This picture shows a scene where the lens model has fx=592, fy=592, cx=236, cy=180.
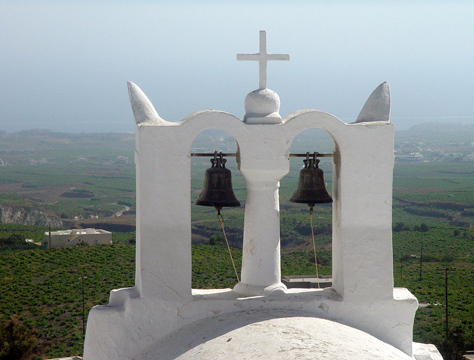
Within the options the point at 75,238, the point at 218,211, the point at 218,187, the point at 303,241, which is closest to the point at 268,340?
the point at 218,211

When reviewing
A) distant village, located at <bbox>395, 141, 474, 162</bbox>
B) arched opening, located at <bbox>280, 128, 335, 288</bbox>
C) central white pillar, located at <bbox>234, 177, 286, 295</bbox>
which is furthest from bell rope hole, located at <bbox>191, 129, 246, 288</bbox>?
distant village, located at <bbox>395, 141, 474, 162</bbox>

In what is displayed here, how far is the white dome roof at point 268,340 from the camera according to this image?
3.92 meters

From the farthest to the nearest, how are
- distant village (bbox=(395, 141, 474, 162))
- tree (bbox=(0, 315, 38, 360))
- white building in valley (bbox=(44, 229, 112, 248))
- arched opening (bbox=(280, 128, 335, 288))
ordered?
distant village (bbox=(395, 141, 474, 162))
white building in valley (bbox=(44, 229, 112, 248))
arched opening (bbox=(280, 128, 335, 288))
tree (bbox=(0, 315, 38, 360))

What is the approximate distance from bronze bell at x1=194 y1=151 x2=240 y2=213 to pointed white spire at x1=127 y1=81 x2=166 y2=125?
70cm

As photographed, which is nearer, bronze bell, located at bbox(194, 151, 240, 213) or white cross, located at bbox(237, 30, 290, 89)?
white cross, located at bbox(237, 30, 290, 89)

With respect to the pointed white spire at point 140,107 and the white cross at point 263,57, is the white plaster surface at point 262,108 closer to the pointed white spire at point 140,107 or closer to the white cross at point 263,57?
the white cross at point 263,57

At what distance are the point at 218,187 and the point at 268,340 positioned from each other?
5.76 ft

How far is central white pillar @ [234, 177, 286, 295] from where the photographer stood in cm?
511

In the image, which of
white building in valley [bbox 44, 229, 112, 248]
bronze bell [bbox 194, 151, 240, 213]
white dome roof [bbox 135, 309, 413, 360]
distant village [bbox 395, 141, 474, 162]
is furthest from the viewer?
distant village [bbox 395, 141, 474, 162]

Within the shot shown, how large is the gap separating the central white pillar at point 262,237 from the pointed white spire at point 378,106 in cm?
99

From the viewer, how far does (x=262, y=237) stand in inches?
203

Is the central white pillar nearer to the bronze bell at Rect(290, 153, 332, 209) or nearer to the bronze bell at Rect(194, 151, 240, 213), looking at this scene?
the bronze bell at Rect(194, 151, 240, 213)

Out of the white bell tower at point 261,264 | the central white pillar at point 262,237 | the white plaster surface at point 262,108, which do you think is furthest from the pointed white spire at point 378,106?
the central white pillar at point 262,237

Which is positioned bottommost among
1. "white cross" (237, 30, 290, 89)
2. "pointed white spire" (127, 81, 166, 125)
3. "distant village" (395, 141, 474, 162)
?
"distant village" (395, 141, 474, 162)
